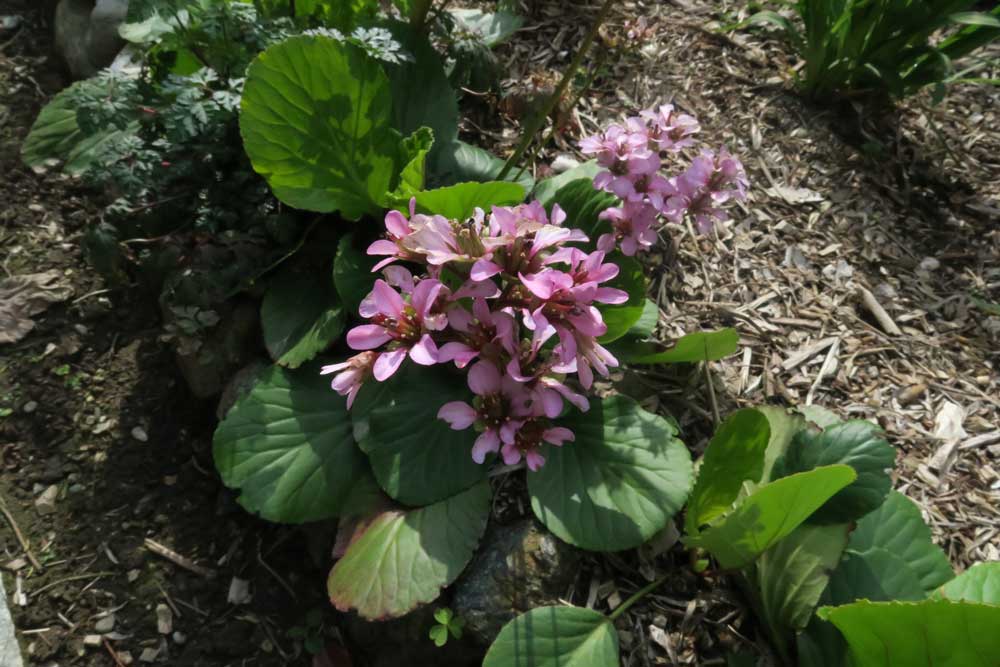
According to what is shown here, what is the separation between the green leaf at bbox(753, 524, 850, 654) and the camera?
1.36 m

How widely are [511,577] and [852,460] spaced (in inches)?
27.4

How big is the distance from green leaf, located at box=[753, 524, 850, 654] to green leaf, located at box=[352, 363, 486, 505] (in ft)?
1.96

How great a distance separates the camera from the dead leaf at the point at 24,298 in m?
1.99

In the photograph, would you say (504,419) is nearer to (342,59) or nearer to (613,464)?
(613,464)

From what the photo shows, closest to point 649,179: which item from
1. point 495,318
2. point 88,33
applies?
point 495,318

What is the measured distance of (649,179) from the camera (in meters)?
1.57

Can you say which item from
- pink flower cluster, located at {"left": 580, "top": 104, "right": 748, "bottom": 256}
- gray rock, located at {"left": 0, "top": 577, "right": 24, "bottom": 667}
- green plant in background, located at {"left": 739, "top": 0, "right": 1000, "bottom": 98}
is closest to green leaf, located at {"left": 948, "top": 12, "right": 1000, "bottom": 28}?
green plant in background, located at {"left": 739, "top": 0, "right": 1000, "bottom": 98}

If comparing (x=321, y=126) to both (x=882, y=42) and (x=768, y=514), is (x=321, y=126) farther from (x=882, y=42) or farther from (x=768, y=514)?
(x=882, y=42)

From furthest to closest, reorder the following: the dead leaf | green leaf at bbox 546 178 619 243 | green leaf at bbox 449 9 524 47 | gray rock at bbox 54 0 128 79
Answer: gray rock at bbox 54 0 128 79 → green leaf at bbox 449 9 524 47 → the dead leaf → green leaf at bbox 546 178 619 243

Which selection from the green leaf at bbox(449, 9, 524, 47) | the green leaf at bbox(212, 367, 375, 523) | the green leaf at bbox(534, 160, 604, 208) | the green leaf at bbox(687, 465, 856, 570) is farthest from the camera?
the green leaf at bbox(449, 9, 524, 47)

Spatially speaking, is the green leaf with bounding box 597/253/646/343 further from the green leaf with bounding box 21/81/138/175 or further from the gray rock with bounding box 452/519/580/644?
the green leaf with bounding box 21/81/138/175

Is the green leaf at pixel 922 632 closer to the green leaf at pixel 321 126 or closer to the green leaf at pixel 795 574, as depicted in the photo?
the green leaf at pixel 795 574

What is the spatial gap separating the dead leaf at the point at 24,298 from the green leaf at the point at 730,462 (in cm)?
179

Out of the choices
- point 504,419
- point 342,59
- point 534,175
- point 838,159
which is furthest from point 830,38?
point 504,419
